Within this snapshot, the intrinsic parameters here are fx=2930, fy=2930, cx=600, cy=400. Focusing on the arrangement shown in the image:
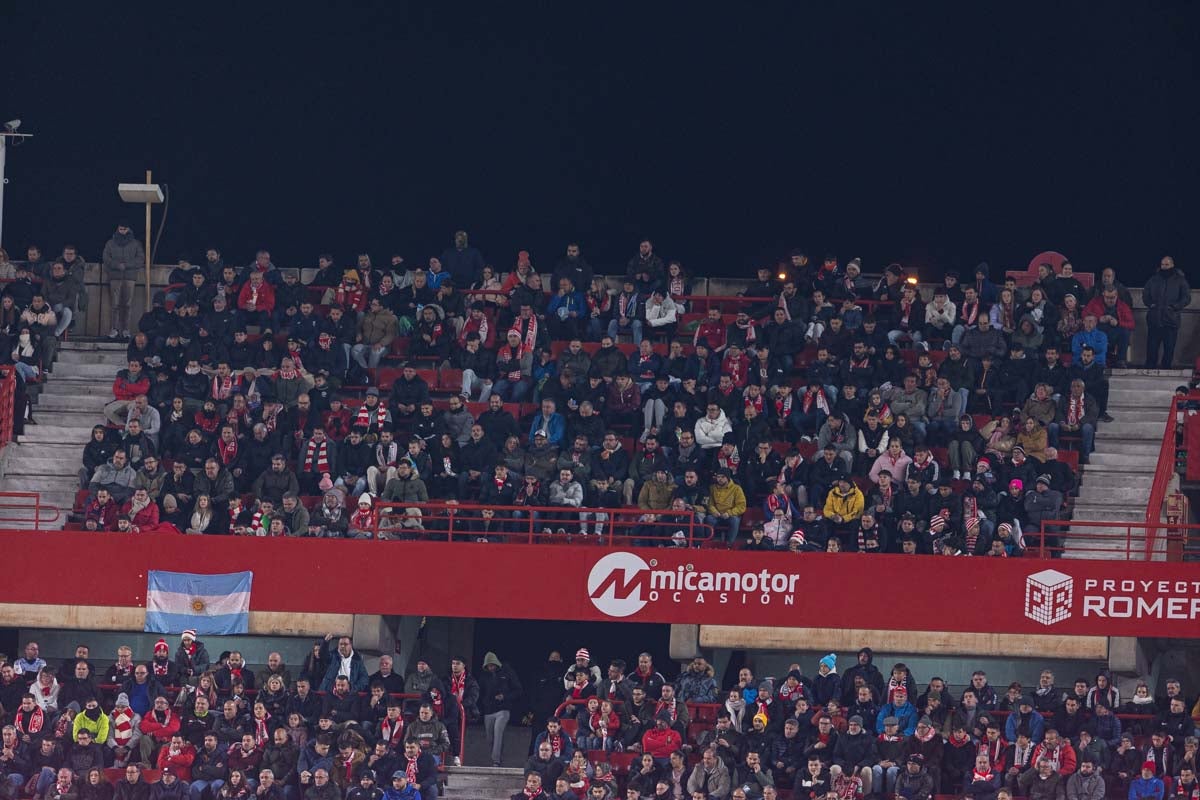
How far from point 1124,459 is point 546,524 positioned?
700cm

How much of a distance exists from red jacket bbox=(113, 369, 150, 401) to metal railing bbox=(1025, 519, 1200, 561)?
10811 millimetres

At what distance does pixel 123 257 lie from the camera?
3828 centimetres

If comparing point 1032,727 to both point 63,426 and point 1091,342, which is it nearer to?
point 1091,342

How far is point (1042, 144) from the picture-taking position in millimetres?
40281

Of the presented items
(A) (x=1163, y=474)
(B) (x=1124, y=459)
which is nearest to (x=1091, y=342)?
(B) (x=1124, y=459)

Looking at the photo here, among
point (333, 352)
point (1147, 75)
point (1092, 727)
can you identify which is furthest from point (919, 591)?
point (1147, 75)

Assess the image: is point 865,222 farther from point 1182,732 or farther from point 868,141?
point 1182,732

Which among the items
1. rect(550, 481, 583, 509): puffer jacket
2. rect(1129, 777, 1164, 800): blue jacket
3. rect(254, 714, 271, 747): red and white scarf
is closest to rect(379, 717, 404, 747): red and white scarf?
rect(254, 714, 271, 747): red and white scarf

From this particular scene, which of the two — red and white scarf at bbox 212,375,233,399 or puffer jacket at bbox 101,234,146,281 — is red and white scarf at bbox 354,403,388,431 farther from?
puffer jacket at bbox 101,234,146,281

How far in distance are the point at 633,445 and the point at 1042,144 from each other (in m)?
9.07

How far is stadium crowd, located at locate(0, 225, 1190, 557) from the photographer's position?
3297cm

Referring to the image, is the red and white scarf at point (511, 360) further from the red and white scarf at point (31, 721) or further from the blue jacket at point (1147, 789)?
the blue jacket at point (1147, 789)

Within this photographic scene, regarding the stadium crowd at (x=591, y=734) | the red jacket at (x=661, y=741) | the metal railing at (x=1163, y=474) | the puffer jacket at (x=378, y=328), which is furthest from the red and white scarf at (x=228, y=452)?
the metal railing at (x=1163, y=474)

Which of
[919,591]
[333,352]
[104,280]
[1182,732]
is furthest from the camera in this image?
[104,280]
